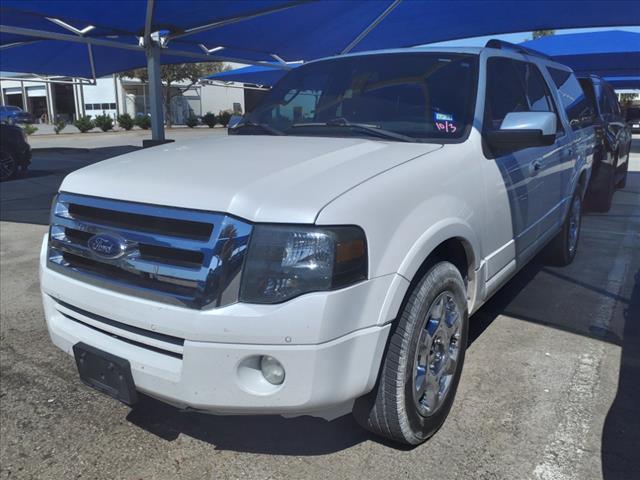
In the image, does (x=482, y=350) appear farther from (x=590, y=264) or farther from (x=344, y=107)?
(x=590, y=264)

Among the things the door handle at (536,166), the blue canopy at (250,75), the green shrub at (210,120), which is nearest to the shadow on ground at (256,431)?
the door handle at (536,166)

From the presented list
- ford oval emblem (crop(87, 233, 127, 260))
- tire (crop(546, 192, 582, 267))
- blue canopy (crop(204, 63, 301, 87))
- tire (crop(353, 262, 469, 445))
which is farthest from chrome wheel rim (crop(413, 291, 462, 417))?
blue canopy (crop(204, 63, 301, 87))

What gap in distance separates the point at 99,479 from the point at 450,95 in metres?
2.71

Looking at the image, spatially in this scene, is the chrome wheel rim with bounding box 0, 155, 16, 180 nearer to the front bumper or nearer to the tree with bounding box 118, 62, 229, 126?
the front bumper

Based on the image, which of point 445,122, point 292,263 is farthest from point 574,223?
point 292,263

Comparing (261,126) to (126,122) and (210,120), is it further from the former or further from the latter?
(210,120)

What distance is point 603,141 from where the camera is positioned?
712 cm

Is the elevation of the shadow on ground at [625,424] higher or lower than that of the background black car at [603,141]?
lower

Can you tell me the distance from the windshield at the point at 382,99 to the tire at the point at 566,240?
234cm

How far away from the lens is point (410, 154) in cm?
263

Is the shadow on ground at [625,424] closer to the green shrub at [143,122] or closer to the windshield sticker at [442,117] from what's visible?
the windshield sticker at [442,117]

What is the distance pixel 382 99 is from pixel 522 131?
874mm

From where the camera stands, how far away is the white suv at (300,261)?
6.54 feet

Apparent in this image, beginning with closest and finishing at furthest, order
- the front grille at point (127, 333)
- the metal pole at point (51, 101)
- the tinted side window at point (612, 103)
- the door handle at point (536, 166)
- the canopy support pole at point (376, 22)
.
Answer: the front grille at point (127, 333) < the door handle at point (536, 166) < the tinted side window at point (612, 103) < the canopy support pole at point (376, 22) < the metal pole at point (51, 101)
